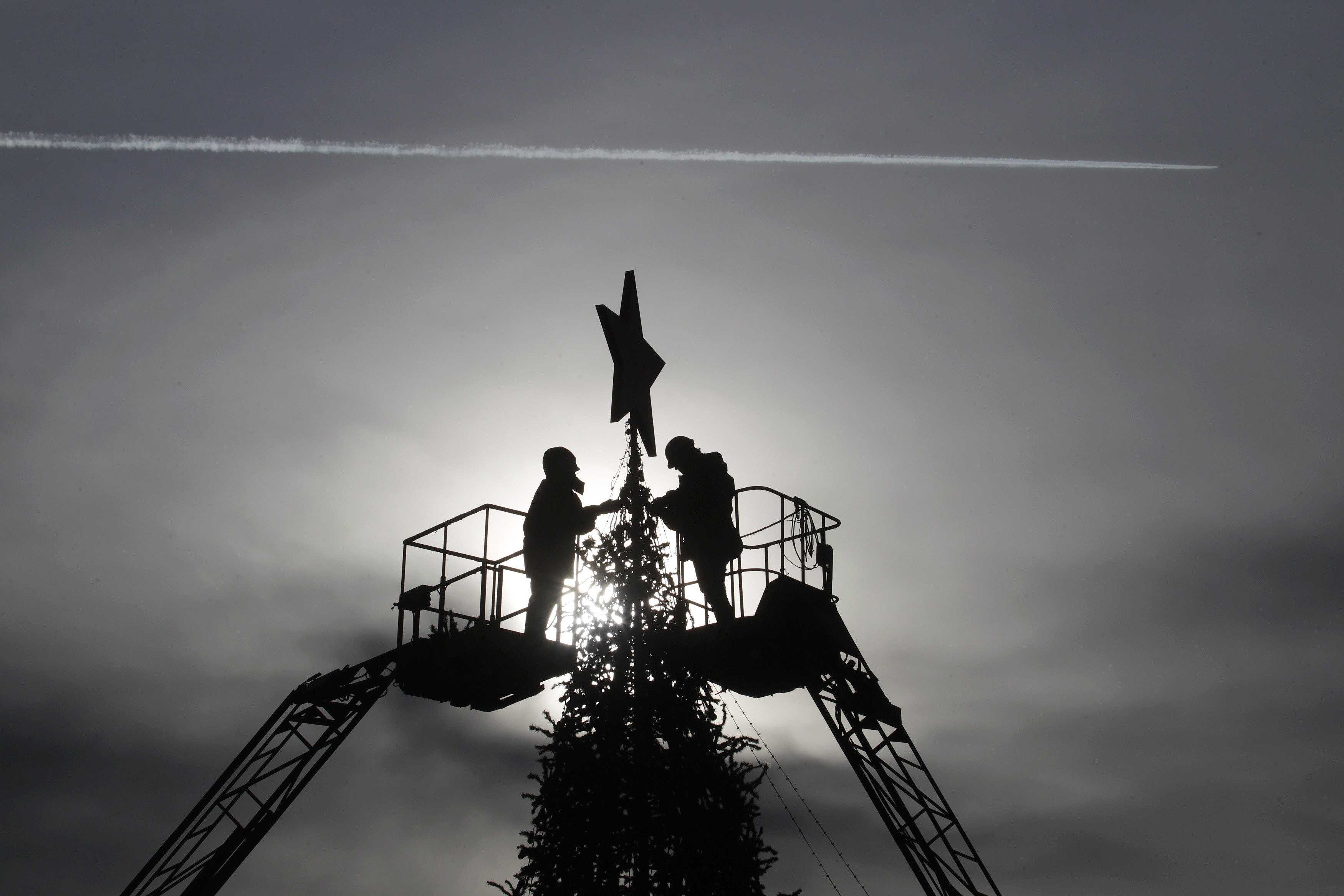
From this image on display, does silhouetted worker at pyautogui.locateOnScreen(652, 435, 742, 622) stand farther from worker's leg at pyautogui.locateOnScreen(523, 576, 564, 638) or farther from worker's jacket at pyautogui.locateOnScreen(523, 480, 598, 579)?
worker's leg at pyautogui.locateOnScreen(523, 576, 564, 638)

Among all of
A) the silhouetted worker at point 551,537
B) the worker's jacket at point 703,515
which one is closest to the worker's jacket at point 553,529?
the silhouetted worker at point 551,537

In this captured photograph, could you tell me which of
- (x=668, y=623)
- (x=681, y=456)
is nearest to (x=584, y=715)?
(x=668, y=623)

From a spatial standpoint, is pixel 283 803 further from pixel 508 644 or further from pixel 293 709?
pixel 508 644

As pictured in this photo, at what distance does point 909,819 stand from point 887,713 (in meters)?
1.31

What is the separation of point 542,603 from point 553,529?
980mm

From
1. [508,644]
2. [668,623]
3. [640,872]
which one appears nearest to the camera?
[640,872]

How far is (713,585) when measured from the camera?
49.8ft

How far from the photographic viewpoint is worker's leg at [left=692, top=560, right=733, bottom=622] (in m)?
15.1

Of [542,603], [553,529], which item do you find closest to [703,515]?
[553,529]

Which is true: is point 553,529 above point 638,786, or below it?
above

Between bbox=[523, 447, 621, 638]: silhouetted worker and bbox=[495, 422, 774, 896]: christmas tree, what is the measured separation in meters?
1.50

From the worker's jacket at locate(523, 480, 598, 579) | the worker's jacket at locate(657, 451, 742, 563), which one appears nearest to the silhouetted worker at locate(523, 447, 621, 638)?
the worker's jacket at locate(523, 480, 598, 579)

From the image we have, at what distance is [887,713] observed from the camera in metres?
15.1

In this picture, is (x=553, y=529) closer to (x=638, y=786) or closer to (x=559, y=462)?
(x=559, y=462)
